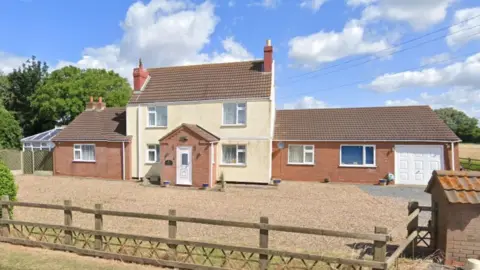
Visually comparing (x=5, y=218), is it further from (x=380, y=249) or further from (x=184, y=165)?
(x=184, y=165)

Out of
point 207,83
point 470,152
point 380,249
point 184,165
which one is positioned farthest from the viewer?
point 470,152

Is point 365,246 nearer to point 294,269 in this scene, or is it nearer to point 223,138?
point 294,269

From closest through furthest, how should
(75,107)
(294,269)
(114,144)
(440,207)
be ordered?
(294,269) < (440,207) < (114,144) < (75,107)

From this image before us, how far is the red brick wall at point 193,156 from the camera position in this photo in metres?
19.0

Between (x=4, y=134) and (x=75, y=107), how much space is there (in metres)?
8.52

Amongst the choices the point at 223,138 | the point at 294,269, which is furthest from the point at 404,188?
the point at 294,269

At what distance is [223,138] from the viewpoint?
20438 mm

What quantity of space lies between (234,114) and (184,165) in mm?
4478

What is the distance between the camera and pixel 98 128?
2412cm

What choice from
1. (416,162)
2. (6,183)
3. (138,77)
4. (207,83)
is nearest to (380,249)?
(6,183)

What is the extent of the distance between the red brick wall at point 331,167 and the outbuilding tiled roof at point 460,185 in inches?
556

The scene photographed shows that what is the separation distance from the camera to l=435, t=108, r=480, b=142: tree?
70688 mm

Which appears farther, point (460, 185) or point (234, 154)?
point (234, 154)

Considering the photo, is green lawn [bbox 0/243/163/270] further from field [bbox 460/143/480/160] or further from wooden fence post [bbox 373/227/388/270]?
field [bbox 460/143/480/160]
